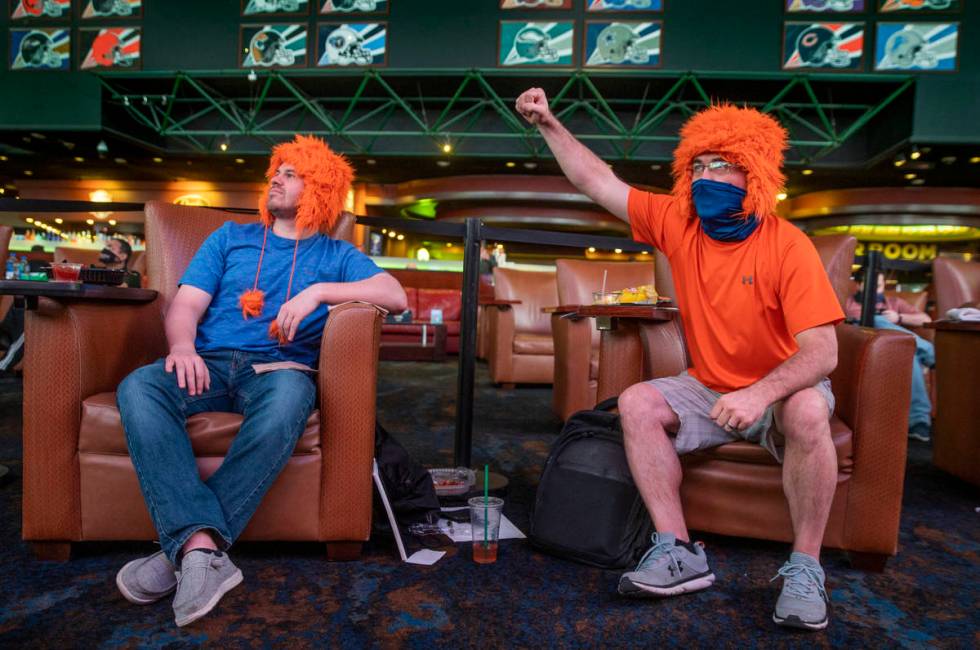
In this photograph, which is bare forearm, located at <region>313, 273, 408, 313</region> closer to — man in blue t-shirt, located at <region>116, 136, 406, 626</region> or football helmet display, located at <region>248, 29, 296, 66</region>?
man in blue t-shirt, located at <region>116, 136, 406, 626</region>

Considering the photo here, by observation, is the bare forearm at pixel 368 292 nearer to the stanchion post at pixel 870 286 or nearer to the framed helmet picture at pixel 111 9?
the stanchion post at pixel 870 286

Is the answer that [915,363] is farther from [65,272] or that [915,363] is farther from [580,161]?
[65,272]

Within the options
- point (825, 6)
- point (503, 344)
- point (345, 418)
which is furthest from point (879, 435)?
point (825, 6)

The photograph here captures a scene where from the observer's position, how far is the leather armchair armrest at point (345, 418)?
1466 mm

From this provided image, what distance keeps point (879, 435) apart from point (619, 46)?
8.18m

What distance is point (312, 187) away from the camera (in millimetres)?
1790

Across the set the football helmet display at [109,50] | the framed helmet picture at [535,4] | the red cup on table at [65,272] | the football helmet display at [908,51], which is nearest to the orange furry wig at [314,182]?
the red cup on table at [65,272]

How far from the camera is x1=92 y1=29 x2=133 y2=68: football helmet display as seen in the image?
925 cm

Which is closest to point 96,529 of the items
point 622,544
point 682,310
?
point 622,544

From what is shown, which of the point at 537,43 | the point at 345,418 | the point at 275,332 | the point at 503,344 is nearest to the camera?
the point at 345,418

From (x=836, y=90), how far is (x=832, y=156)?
1.34 metres

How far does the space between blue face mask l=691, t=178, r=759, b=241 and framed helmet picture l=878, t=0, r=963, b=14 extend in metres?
8.98

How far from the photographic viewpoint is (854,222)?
11.2m

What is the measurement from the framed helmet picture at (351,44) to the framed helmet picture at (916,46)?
7062 mm
